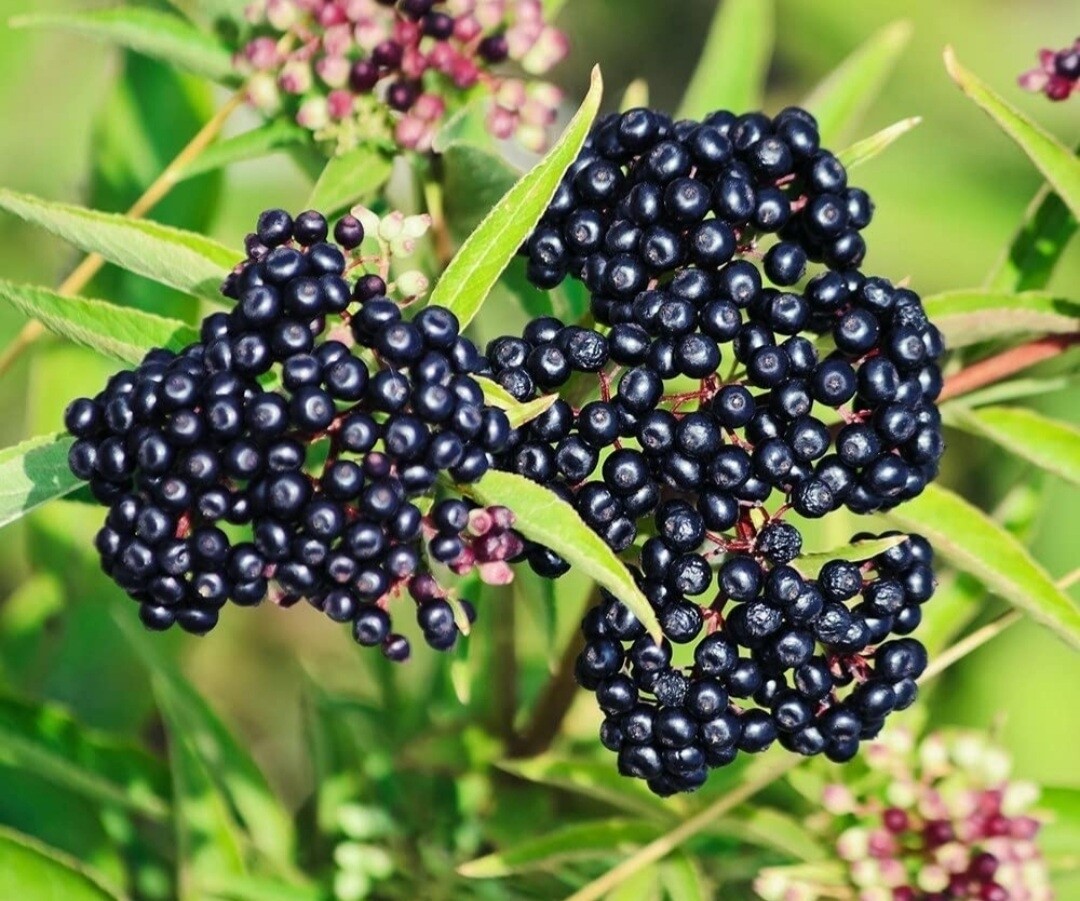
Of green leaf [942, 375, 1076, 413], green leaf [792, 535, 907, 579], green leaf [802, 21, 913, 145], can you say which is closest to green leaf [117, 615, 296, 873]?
green leaf [792, 535, 907, 579]

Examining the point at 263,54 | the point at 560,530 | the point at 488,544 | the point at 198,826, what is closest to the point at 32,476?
the point at 488,544

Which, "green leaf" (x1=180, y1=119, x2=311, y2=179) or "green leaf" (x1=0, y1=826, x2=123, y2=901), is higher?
"green leaf" (x1=180, y1=119, x2=311, y2=179)

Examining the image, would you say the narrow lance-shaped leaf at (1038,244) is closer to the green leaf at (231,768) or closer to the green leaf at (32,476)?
the green leaf at (32,476)

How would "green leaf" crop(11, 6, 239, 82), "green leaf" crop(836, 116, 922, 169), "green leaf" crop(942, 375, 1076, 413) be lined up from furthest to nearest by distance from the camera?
"green leaf" crop(942, 375, 1076, 413) → "green leaf" crop(11, 6, 239, 82) → "green leaf" crop(836, 116, 922, 169)

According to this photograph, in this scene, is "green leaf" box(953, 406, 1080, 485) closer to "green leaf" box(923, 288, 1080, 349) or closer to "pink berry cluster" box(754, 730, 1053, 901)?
"green leaf" box(923, 288, 1080, 349)

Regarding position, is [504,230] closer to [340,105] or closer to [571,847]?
[340,105]

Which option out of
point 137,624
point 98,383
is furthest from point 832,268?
point 98,383
